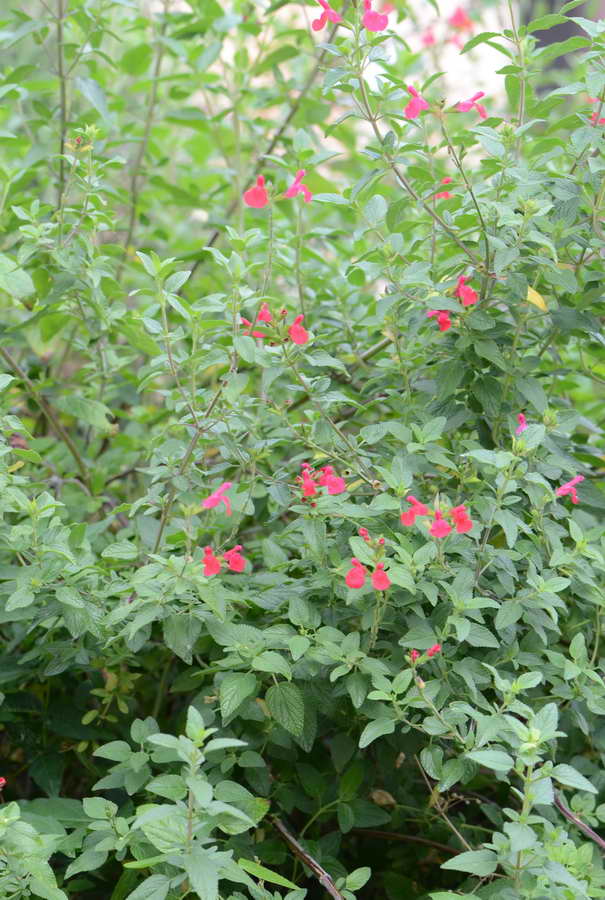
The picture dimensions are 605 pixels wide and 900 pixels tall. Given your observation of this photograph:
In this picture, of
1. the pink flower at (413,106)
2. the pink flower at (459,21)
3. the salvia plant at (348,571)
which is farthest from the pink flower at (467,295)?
the pink flower at (459,21)

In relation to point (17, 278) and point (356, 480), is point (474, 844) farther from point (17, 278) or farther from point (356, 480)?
point (17, 278)

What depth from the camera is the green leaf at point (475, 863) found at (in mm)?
1271

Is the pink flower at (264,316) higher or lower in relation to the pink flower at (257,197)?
lower

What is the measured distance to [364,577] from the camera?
1.42 meters

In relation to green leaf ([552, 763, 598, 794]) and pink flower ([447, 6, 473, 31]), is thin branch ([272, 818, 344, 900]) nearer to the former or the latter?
green leaf ([552, 763, 598, 794])

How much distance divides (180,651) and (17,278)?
2.22 ft

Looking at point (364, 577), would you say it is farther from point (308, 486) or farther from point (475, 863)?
point (475, 863)

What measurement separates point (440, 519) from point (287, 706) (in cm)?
37

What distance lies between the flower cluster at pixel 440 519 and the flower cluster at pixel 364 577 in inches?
3.1

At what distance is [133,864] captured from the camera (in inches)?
50.3

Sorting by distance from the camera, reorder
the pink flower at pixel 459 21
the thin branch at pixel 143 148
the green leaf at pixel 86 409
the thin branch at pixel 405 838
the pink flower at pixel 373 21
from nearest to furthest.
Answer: the pink flower at pixel 373 21
the thin branch at pixel 405 838
the green leaf at pixel 86 409
the thin branch at pixel 143 148
the pink flower at pixel 459 21

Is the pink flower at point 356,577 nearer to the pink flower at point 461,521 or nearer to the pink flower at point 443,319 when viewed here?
the pink flower at point 461,521

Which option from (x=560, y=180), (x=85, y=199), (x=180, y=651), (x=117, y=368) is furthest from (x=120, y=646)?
(x=560, y=180)

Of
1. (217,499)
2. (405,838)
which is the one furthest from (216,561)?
(405,838)
